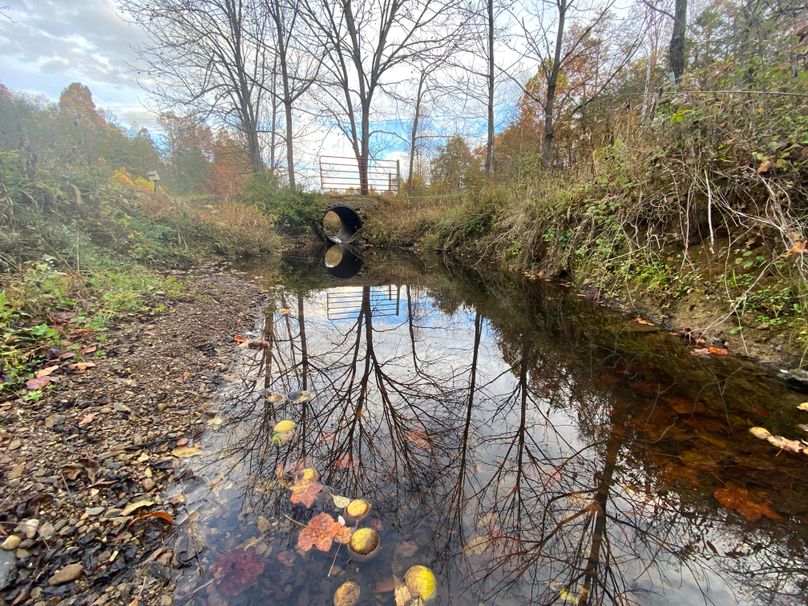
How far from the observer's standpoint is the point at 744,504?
4.92 feet

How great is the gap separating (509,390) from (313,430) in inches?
59.8

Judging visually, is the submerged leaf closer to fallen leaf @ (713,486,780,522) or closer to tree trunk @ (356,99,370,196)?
fallen leaf @ (713,486,780,522)

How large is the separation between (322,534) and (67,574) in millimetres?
846

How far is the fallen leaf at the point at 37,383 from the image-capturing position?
202 centimetres

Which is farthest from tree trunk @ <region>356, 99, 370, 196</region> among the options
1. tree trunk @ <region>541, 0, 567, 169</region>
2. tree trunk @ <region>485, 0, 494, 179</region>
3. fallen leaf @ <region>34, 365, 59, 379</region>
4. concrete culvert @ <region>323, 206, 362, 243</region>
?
fallen leaf @ <region>34, 365, 59, 379</region>

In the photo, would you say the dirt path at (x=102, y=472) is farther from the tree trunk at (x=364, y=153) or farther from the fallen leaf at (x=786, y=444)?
the tree trunk at (x=364, y=153)

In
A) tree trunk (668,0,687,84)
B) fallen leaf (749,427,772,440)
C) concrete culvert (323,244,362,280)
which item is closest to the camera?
fallen leaf (749,427,772,440)

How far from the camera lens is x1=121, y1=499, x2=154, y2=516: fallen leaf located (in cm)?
140

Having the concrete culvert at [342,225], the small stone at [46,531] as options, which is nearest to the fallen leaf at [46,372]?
the small stone at [46,531]

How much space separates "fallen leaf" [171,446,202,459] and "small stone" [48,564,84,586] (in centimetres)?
62

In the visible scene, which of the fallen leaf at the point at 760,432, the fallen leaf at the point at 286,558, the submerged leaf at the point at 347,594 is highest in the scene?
the fallen leaf at the point at 760,432

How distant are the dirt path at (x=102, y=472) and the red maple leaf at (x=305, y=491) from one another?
1.58 ft

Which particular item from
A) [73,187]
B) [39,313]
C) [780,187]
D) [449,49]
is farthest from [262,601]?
[449,49]

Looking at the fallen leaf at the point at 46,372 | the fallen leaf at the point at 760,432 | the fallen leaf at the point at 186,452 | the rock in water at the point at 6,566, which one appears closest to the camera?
the rock in water at the point at 6,566
